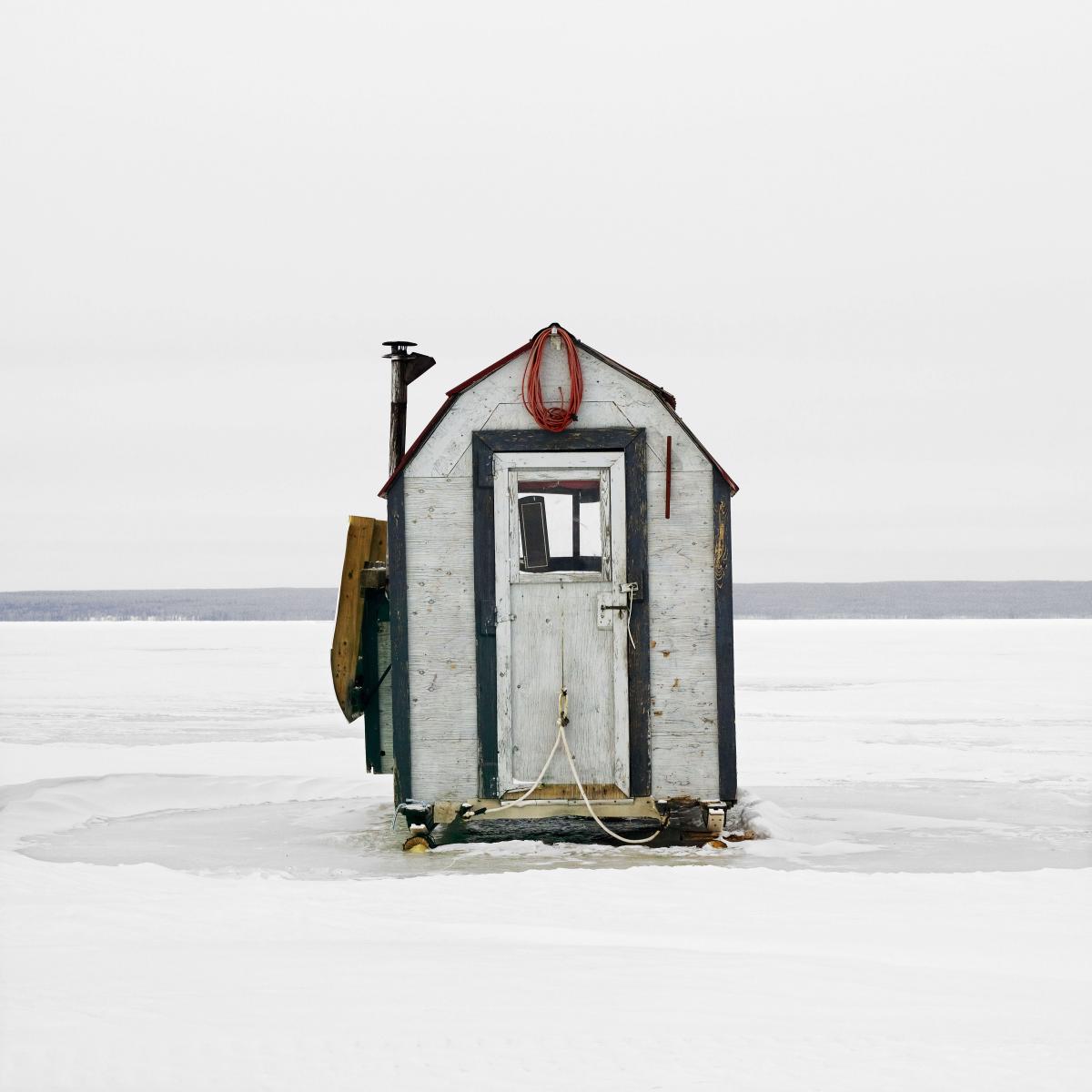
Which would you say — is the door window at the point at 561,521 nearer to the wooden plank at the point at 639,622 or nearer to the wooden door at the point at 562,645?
the wooden door at the point at 562,645

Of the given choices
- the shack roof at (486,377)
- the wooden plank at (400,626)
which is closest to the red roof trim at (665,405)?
the shack roof at (486,377)

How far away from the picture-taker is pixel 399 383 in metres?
10.7

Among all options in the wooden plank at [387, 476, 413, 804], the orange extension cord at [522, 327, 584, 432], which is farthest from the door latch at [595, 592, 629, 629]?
the wooden plank at [387, 476, 413, 804]

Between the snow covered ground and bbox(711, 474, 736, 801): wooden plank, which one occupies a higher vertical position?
bbox(711, 474, 736, 801): wooden plank

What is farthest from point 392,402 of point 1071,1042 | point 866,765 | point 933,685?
point 933,685

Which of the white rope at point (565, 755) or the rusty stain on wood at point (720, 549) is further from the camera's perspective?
the rusty stain on wood at point (720, 549)

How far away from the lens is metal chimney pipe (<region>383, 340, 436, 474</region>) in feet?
34.8

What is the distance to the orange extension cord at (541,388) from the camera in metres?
9.02

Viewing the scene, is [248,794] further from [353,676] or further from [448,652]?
[448,652]

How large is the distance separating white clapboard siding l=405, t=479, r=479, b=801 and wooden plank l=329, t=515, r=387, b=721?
950 mm

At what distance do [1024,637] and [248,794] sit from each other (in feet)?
113

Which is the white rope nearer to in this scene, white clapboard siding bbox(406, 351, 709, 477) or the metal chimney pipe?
white clapboard siding bbox(406, 351, 709, 477)

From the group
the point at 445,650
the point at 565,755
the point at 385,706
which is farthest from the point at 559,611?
the point at 385,706

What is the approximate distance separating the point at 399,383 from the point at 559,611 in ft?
8.39
